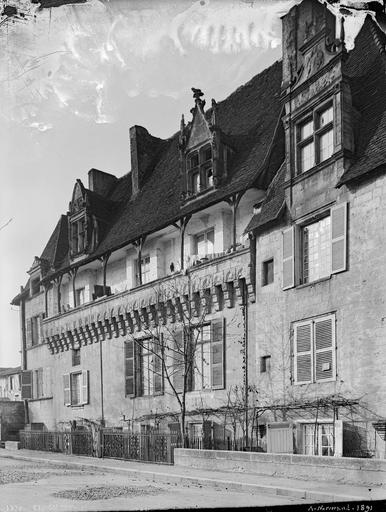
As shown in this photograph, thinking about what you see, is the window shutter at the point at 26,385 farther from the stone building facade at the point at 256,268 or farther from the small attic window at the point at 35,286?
the small attic window at the point at 35,286

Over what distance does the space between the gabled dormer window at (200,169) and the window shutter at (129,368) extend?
244 inches

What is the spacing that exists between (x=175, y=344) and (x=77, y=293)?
28.8ft

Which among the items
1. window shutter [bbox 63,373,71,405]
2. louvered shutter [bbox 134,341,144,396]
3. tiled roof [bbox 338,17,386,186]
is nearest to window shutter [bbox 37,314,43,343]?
window shutter [bbox 63,373,71,405]

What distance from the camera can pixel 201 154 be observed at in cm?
2206

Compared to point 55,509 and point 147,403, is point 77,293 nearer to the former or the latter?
point 147,403

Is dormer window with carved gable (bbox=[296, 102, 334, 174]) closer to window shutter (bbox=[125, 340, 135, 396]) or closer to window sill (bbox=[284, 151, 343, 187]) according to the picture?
window sill (bbox=[284, 151, 343, 187])

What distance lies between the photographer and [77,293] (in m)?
29.2

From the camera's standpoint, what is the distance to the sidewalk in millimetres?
10595

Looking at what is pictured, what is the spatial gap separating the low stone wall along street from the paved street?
162cm

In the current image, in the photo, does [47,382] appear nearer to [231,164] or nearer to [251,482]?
[231,164]

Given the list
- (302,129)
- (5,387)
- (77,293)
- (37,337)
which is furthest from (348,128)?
(5,387)

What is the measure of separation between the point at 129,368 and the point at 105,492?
1242cm

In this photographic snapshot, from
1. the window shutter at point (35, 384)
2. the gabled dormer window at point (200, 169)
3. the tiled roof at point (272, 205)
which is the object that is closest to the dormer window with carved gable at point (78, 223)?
the gabled dormer window at point (200, 169)

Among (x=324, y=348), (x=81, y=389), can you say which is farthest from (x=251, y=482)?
(x=81, y=389)
